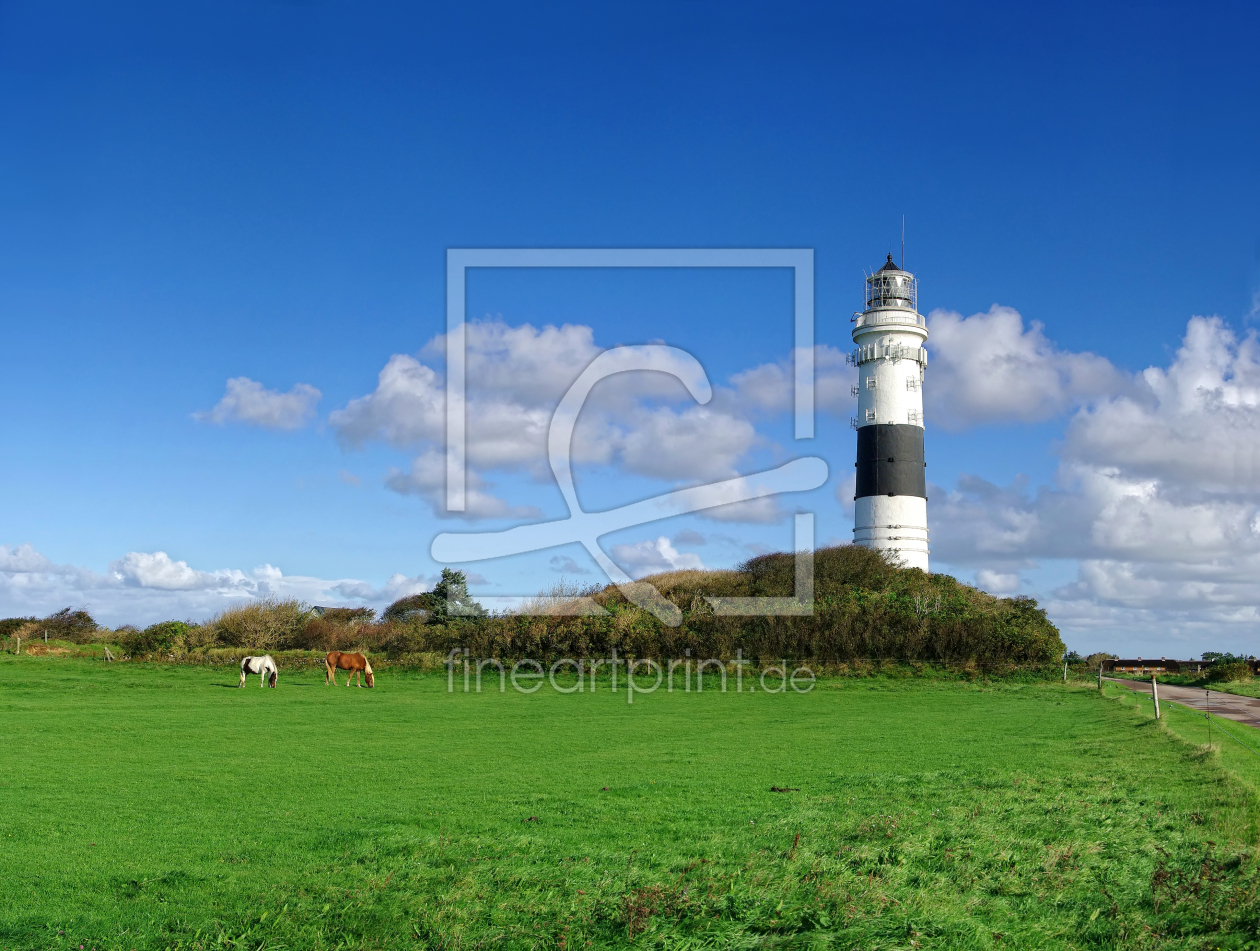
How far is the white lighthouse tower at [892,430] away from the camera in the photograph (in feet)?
164

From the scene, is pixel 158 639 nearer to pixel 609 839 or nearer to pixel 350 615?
pixel 350 615

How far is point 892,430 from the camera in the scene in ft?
165

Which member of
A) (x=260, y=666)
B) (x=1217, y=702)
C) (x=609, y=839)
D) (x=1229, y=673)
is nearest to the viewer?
(x=609, y=839)

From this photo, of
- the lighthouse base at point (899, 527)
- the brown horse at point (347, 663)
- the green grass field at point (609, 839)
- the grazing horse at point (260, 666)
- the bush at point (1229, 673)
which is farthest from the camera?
the lighthouse base at point (899, 527)

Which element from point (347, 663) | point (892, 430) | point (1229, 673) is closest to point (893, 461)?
point (892, 430)

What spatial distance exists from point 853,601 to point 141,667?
28296mm

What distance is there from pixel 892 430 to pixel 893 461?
1.64 m

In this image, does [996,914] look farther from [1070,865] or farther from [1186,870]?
[1186,870]

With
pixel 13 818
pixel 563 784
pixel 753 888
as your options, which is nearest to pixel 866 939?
pixel 753 888

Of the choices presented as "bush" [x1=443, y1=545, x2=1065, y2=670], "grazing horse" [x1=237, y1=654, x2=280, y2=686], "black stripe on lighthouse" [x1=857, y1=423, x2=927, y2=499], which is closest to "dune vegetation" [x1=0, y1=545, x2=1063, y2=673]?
"bush" [x1=443, y1=545, x2=1065, y2=670]

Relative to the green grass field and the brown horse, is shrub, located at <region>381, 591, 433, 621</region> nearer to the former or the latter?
the brown horse

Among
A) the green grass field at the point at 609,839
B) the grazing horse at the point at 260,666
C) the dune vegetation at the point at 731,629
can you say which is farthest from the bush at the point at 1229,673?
the grazing horse at the point at 260,666

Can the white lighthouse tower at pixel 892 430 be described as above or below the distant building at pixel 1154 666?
above

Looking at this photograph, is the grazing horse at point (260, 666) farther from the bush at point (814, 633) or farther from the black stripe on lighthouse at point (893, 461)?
the black stripe on lighthouse at point (893, 461)
